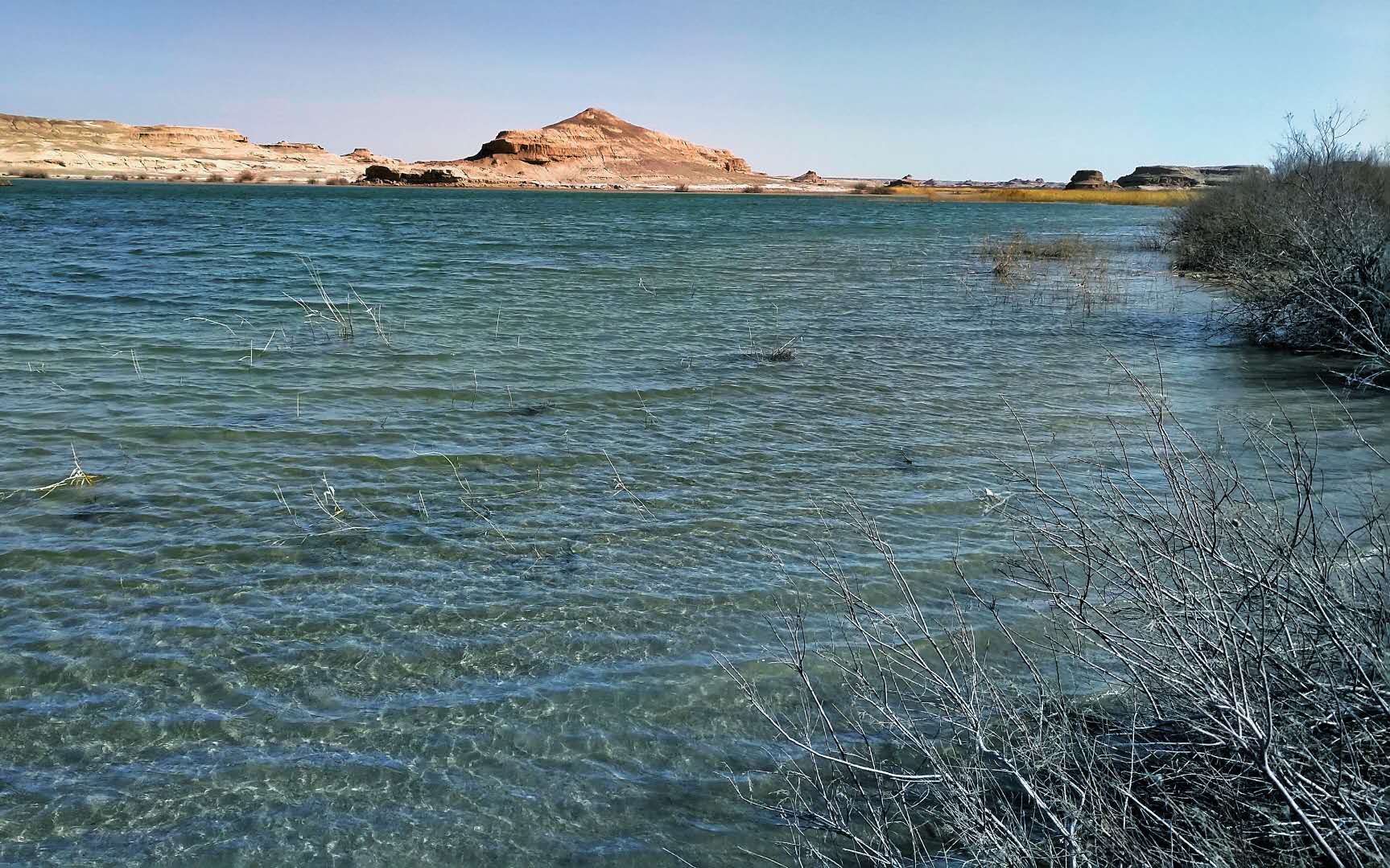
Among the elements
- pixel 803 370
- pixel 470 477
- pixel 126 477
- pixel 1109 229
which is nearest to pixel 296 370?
pixel 126 477

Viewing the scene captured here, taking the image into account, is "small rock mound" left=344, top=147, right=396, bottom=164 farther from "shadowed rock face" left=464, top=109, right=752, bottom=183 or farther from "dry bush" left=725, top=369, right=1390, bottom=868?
"dry bush" left=725, top=369, right=1390, bottom=868

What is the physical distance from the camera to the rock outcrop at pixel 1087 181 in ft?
451

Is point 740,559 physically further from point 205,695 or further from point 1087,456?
point 1087,456

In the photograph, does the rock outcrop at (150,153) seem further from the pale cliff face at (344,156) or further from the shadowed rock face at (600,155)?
the shadowed rock face at (600,155)

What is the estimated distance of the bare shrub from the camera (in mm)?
10164

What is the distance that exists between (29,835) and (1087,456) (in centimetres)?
781

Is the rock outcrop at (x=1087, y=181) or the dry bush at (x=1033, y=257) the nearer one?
the dry bush at (x=1033, y=257)

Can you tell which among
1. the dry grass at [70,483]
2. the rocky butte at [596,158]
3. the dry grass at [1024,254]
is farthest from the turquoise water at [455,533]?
the rocky butte at [596,158]

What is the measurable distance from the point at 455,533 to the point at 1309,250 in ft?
22.1

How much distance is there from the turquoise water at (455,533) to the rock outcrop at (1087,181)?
135m

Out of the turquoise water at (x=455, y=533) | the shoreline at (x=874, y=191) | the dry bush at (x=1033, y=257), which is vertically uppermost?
the shoreline at (x=874, y=191)

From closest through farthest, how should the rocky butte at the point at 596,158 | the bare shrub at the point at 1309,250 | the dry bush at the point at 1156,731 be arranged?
1. the dry bush at the point at 1156,731
2. the bare shrub at the point at 1309,250
3. the rocky butte at the point at 596,158

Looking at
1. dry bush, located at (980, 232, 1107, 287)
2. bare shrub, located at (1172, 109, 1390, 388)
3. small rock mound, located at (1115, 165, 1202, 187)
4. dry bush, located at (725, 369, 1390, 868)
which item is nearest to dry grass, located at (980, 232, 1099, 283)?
dry bush, located at (980, 232, 1107, 287)

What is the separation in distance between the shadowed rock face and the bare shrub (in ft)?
470
